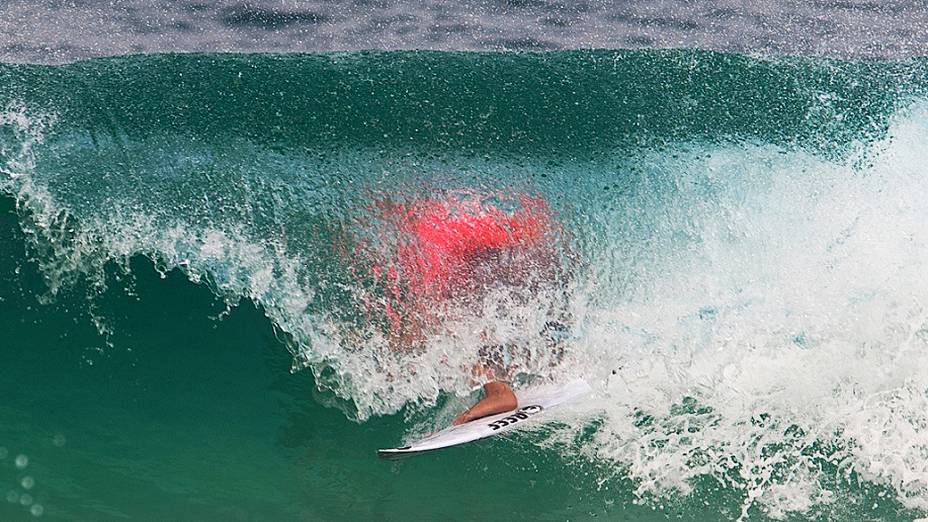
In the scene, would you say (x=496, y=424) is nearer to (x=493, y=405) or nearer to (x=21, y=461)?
(x=493, y=405)

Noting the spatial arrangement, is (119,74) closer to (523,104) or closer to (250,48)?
(250,48)

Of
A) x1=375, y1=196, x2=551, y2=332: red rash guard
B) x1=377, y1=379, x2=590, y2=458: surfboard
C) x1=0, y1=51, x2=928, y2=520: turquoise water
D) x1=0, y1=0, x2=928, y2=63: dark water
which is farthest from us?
x1=0, y1=0, x2=928, y2=63: dark water

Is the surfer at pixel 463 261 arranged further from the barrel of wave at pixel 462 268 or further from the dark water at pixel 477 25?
the dark water at pixel 477 25

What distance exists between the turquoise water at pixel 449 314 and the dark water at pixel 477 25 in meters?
0.16

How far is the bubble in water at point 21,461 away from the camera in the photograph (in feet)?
12.7

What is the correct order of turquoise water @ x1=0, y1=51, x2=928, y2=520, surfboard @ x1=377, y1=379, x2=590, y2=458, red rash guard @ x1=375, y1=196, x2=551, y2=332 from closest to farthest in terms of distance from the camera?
surfboard @ x1=377, y1=379, x2=590, y2=458
turquoise water @ x1=0, y1=51, x2=928, y2=520
red rash guard @ x1=375, y1=196, x2=551, y2=332

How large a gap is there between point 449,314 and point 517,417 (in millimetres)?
524

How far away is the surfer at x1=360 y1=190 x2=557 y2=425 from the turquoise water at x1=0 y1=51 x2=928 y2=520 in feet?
0.28

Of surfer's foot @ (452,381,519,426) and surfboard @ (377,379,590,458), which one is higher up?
surfer's foot @ (452,381,519,426)

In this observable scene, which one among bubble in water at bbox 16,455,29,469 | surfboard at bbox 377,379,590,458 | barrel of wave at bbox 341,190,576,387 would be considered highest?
barrel of wave at bbox 341,190,576,387

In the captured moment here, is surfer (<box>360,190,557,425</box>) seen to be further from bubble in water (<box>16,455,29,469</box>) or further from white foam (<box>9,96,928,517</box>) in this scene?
bubble in water (<box>16,455,29,469</box>)

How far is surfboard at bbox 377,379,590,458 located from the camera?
12.5 feet

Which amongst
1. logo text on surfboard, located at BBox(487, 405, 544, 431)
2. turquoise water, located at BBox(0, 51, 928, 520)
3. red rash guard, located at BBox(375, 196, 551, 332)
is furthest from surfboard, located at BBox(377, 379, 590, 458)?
red rash guard, located at BBox(375, 196, 551, 332)

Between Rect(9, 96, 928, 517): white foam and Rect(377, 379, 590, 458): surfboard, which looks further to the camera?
Rect(9, 96, 928, 517): white foam
